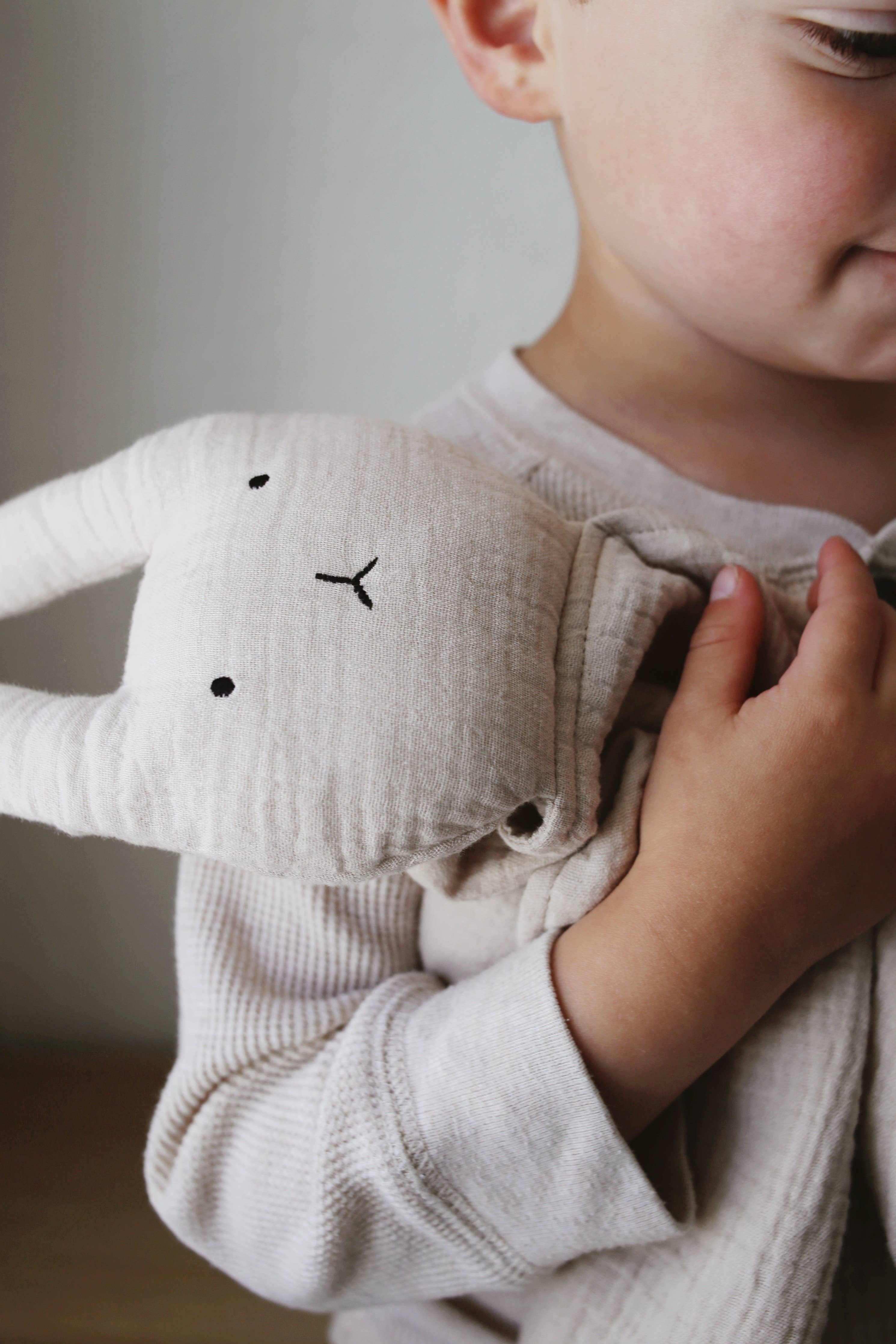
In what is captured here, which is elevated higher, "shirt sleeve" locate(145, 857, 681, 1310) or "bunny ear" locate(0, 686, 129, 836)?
"bunny ear" locate(0, 686, 129, 836)

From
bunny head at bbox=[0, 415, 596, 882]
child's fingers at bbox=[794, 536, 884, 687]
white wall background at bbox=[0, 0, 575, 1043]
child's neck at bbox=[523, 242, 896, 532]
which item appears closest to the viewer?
bunny head at bbox=[0, 415, 596, 882]

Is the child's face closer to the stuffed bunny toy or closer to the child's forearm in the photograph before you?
the stuffed bunny toy

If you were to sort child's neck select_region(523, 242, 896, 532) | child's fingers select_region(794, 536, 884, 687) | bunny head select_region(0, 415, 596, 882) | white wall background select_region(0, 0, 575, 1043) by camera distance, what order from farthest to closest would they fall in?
white wall background select_region(0, 0, 575, 1043), child's neck select_region(523, 242, 896, 532), child's fingers select_region(794, 536, 884, 687), bunny head select_region(0, 415, 596, 882)

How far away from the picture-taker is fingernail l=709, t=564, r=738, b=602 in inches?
17.4

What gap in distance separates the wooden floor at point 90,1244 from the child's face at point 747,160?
82cm

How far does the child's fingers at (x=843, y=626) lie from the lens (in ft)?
1.38

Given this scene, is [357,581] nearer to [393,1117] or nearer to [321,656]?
[321,656]

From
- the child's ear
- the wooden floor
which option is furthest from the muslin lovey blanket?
the wooden floor

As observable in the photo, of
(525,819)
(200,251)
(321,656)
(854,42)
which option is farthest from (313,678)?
(200,251)

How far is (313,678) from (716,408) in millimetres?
356

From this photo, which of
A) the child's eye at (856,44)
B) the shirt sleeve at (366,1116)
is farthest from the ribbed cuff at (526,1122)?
the child's eye at (856,44)

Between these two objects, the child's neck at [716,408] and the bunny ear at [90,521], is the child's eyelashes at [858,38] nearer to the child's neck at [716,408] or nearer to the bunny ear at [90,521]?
the child's neck at [716,408]

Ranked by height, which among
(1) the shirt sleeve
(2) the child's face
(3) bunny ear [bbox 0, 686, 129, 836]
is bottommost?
(1) the shirt sleeve

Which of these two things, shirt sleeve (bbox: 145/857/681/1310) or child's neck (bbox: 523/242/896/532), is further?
child's neck (bbox: 523/242/896/532)
